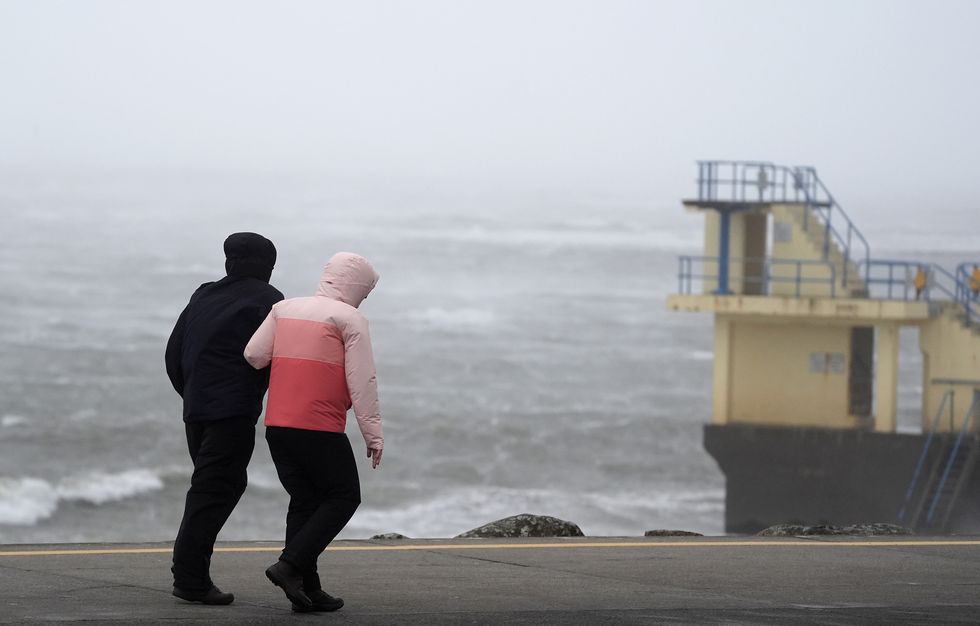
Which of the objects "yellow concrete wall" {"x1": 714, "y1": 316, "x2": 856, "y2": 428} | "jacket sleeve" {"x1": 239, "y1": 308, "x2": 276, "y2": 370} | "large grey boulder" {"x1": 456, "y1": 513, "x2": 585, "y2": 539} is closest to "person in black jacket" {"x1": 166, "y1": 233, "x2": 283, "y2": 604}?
"jacket sleeve" {"x1": 239, "y1": 308, "x2": 276, "y2": 370}

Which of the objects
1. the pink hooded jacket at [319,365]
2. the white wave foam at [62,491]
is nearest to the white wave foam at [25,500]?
the white wave foam at [62,491]

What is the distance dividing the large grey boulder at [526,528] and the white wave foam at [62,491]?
40.4 meters

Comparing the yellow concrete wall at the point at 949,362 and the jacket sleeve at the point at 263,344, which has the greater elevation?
the jacket sleeve at the point at 263,344

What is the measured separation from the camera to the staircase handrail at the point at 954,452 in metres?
30.8

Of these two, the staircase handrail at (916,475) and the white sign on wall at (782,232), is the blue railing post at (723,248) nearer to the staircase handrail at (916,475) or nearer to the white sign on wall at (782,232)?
the white sign on wall at (782,232)

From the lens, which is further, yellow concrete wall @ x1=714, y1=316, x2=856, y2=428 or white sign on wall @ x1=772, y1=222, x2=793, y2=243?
white sign on wall @ x1=772, y1=222, x2=793, y2=243

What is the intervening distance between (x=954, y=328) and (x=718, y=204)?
5153 millimetres

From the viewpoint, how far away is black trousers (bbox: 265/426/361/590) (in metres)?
7.46

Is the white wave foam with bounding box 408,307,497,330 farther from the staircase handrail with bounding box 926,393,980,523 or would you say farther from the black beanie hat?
the black beanie hat

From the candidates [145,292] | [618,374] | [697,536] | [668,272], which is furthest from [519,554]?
[668,272]

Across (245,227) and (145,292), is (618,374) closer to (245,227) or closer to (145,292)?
(145,292)

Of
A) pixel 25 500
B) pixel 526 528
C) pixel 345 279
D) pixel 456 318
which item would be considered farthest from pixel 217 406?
pixel 456 318

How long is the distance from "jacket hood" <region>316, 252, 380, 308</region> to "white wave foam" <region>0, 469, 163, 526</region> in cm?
4425

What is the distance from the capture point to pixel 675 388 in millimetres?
84250
